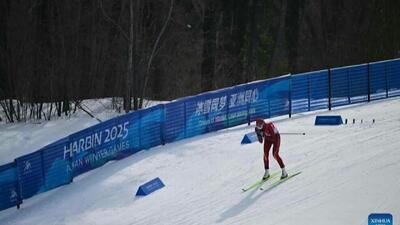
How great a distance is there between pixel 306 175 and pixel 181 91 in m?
21.1

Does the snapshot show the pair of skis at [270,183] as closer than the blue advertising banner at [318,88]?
Yes

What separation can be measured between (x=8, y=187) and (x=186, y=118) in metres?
6.91

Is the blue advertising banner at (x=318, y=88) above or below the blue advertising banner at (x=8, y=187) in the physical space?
above

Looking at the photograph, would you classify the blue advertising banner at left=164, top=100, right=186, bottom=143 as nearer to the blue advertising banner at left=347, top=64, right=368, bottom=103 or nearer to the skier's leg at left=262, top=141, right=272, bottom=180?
the skier's leg at left=262, top=141, right=272, bottom=180

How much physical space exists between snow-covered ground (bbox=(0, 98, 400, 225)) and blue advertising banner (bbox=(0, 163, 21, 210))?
276 millimetres

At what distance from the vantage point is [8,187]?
17.2 metres

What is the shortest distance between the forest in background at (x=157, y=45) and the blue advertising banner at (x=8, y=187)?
9551 millimetres

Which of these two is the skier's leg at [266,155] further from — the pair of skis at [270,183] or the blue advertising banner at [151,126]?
the blue advertising banner at [151,126]

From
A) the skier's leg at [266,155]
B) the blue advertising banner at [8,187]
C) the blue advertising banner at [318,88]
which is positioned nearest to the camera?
the skier's leg at [266,155]

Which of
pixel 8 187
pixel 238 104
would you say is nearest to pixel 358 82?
pixel 238 104

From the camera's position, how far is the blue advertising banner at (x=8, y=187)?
669 inches

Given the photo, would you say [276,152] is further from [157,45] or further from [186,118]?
[157,45]

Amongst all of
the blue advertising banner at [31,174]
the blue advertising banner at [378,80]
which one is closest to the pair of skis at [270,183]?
the blue advertising banner at [31,174]

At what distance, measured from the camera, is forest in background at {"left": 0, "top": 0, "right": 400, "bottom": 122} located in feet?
90.9
